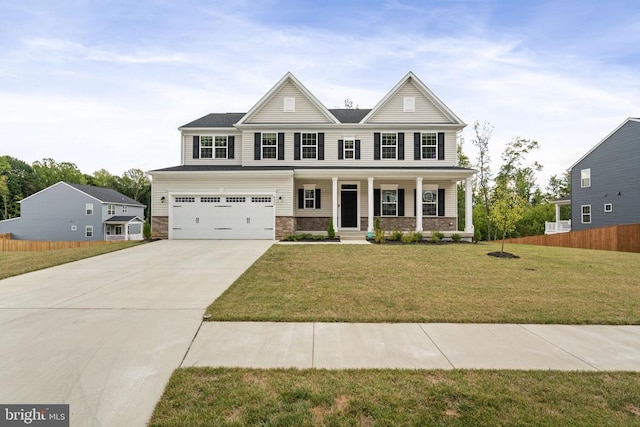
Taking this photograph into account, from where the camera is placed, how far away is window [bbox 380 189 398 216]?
1866 cm

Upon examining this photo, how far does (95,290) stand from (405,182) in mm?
15944

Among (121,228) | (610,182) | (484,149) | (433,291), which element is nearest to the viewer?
(433,291)

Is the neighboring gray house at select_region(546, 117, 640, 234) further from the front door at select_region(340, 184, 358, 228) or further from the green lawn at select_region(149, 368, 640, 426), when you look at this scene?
the green lawn at select_region(149, 368, 640, 426)

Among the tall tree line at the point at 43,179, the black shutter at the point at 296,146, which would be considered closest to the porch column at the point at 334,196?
the black shutter at the point at 296,146

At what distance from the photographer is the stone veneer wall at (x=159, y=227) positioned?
16.3 metres

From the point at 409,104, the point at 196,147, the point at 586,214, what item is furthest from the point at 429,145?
the point at 586,214

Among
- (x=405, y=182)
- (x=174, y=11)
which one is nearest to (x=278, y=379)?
(x=174, y=11)

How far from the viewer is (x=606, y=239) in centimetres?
1612

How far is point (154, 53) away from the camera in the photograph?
15125 mm

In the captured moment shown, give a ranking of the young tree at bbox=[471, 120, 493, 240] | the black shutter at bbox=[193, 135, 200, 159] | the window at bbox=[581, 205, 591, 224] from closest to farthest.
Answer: the black shutter at bbox=[193, 135, 200, 159]
the window at bbox=[581, 205, 591, 224]
the young tree at bbox=[471, 120, 493, 240]

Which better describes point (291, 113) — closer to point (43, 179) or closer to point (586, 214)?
point (586, 214)

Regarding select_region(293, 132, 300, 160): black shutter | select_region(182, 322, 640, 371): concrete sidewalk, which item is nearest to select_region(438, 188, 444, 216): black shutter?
select_region(293, 132, 300, 160): black shutter

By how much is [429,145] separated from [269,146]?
951cm

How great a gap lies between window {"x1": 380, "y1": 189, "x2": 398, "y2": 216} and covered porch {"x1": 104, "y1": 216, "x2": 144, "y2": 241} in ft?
101
